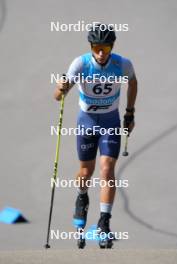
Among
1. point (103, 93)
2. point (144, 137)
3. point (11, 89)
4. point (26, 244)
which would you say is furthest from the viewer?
point (11, 89)

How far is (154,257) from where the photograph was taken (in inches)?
289

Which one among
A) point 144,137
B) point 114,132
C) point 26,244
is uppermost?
point 114,132

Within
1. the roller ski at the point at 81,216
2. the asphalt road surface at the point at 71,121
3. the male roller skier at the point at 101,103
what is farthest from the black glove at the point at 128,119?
the asphalt road surface at the point at 71,121

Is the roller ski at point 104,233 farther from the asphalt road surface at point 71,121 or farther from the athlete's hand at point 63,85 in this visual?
the athlete's hand at point 63,85

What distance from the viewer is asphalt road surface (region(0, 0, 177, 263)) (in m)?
10.8

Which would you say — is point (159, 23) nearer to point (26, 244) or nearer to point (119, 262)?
point (26, 244)

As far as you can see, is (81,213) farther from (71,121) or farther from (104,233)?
(71,121)

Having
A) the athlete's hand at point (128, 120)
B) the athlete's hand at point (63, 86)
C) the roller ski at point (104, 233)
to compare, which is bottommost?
the roller ski at point (104, 233)

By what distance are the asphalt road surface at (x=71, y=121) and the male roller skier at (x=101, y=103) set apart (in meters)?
1.04

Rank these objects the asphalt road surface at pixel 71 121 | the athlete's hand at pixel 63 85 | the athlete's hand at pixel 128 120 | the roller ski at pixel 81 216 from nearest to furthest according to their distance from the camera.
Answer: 1. the athlete's hand at pixel 63 85
2. the athlete's hand at pixel 128 120
3. the roller ski at pixel 81 216
4. the asphalt road surface at pixel 71 121

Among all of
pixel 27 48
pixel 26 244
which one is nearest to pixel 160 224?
pixel 26 244

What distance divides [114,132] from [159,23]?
718 cm

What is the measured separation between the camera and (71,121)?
13.1 metres

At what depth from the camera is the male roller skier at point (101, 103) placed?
27.3ft
